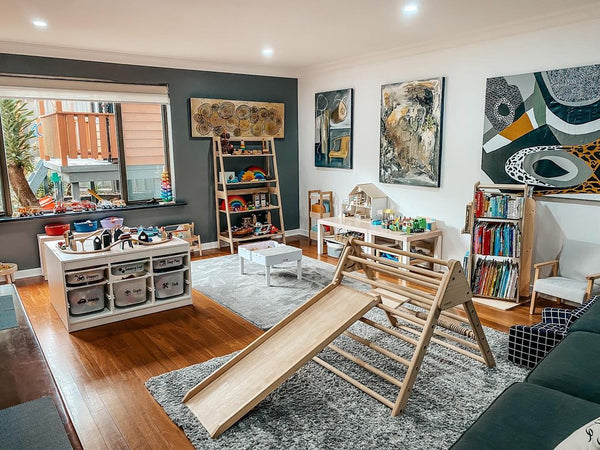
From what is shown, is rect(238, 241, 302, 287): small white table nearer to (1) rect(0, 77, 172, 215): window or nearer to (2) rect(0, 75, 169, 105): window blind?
(1) rect(0, 77, 172, 215): window

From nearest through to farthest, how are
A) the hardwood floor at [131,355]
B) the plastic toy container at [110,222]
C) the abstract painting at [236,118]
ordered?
the hardwood floor at [131,355] < the plastic toy container at [110,222] < the abstract painting at [236,118]

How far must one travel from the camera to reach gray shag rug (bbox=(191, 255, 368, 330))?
160 inches

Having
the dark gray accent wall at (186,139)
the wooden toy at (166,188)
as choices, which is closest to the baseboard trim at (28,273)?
the dark gray accent wall at (186,139)

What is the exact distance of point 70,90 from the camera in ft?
17.0

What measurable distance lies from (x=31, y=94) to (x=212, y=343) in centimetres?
356

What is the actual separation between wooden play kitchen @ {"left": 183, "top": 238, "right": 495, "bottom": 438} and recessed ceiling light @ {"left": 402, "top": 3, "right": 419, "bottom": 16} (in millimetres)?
1865

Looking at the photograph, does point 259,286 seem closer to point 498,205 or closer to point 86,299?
point 86,299

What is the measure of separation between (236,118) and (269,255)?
8.52 feet

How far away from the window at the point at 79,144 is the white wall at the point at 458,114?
231 centimetres

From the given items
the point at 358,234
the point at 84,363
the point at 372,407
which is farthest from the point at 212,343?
the point at 358,234

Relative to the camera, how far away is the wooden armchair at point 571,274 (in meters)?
3.66

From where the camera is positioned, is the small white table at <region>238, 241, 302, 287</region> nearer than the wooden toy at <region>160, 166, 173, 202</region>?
Yes

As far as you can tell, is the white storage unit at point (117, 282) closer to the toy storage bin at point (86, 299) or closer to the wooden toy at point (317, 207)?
the toy storage bin at point (86, 299)

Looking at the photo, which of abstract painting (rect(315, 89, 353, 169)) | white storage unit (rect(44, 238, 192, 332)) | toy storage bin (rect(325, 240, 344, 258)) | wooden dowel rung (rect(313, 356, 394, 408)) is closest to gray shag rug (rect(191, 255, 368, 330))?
toy storage bin (rect(325, 240, 344, 258))
